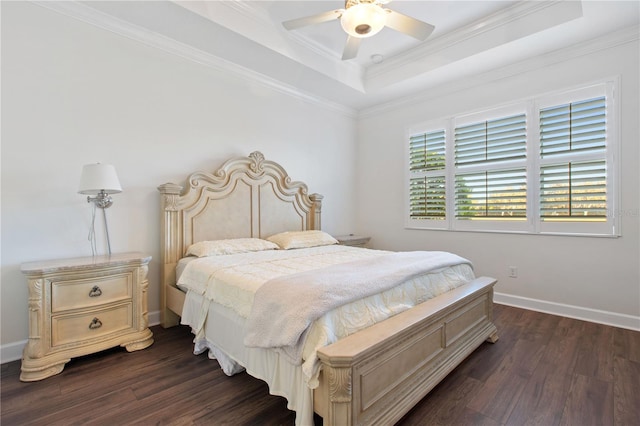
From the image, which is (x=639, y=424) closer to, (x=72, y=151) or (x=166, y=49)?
(x=72, y=151)

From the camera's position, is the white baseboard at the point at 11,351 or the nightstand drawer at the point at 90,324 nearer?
the nightstand drawer at the point at 90,324

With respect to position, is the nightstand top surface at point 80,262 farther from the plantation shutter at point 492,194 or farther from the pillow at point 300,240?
the plantation shutter at point 492,194

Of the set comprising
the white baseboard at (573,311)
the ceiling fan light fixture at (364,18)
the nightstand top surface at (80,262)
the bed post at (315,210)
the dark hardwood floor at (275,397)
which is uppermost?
the ceiling fan light fixture at (364,18)

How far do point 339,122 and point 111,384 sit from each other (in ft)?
13.8

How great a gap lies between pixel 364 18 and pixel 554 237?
2963 millimetres

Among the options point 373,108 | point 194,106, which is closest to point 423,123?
point 373,108

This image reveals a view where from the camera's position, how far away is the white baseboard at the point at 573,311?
9.41 feet

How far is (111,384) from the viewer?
6.50 ft

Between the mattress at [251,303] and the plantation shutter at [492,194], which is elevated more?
the plantation shutter at [492,194]

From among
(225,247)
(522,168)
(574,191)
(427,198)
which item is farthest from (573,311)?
(225,247)

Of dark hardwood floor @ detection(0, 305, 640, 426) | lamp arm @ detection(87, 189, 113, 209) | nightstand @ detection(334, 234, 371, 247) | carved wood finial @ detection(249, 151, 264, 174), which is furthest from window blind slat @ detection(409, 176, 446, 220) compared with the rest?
lamp arm @ detection(87, 189, 113, 209)

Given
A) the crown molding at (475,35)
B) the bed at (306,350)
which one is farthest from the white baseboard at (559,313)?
the crown molding at (475,35)

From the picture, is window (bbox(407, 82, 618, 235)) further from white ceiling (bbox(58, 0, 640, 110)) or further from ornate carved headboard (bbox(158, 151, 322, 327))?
ornate carved headboard (bbox(158, 151, 322, 327))

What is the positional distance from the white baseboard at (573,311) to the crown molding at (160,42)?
3699mm
